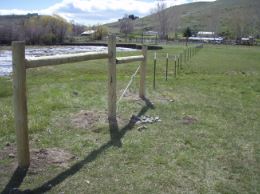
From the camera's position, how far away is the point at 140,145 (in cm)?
695

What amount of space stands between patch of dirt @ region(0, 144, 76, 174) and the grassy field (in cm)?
2

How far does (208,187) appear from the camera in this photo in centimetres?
533

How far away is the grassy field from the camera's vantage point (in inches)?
211

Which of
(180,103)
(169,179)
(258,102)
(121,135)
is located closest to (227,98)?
(258,102)

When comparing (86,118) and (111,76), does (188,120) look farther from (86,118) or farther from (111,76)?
(86,118)

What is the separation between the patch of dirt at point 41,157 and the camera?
18.9 feet

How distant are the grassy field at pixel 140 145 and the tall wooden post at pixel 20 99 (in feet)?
0.74

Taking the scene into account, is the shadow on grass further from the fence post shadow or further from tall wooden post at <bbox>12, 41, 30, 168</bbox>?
tall wooden post at <bbox>12, 41, 30, 168</bbox>

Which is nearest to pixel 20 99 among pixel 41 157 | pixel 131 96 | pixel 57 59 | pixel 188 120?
pixel 41 157

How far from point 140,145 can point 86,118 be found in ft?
6.56

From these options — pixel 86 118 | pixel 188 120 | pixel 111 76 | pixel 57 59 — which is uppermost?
pixel 57 59

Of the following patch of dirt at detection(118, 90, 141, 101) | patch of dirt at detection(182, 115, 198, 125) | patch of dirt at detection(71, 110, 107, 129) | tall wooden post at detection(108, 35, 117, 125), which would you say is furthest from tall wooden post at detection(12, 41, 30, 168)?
patch of dirt at detection(118, 90, 141, 101)

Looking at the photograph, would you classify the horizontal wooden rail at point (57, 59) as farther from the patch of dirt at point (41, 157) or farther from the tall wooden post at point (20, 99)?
the patch of dirt at point (41, 157)

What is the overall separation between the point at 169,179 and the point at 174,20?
133464 mm
